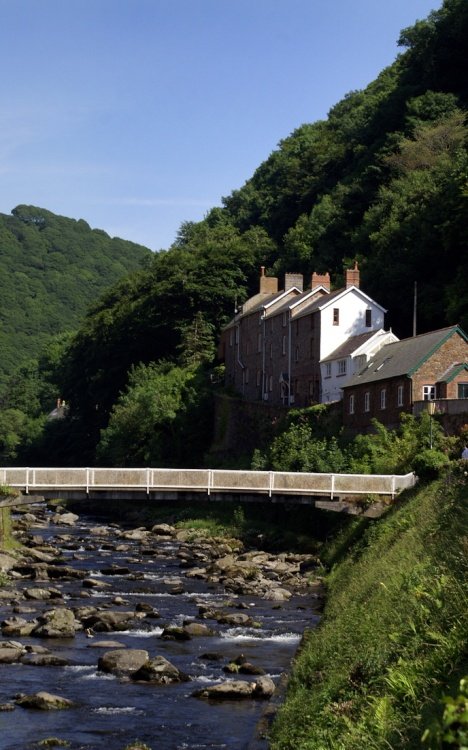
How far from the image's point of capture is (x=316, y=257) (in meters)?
109

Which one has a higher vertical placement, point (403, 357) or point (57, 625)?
point (403, 357)

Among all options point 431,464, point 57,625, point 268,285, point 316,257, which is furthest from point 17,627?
point 316,257

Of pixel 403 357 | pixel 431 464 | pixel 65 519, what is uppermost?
pixel 403 357

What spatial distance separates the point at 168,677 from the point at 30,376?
156638 mm

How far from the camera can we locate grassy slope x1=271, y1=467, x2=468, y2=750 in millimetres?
14984

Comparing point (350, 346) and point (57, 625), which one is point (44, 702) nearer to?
point (57, 625)

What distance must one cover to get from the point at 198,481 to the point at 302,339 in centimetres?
3448

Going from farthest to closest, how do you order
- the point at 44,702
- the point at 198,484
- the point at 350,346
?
A: 1. the point at 350,346
2. the point at 198,484
3. the point at 44,702

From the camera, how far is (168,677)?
28016 millimetres

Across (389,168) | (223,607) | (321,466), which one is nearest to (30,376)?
(389,168)

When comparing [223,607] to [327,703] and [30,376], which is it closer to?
[327,703]

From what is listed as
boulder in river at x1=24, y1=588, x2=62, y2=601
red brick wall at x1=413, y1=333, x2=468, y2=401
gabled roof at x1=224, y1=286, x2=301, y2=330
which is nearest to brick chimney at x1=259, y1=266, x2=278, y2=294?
gabled roof at x1=224, y1=286, x2=301, y2=330

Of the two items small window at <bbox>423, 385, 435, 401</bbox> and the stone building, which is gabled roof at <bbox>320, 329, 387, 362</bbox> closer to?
the stone building

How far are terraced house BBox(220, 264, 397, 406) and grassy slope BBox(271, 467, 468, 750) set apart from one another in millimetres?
42192
